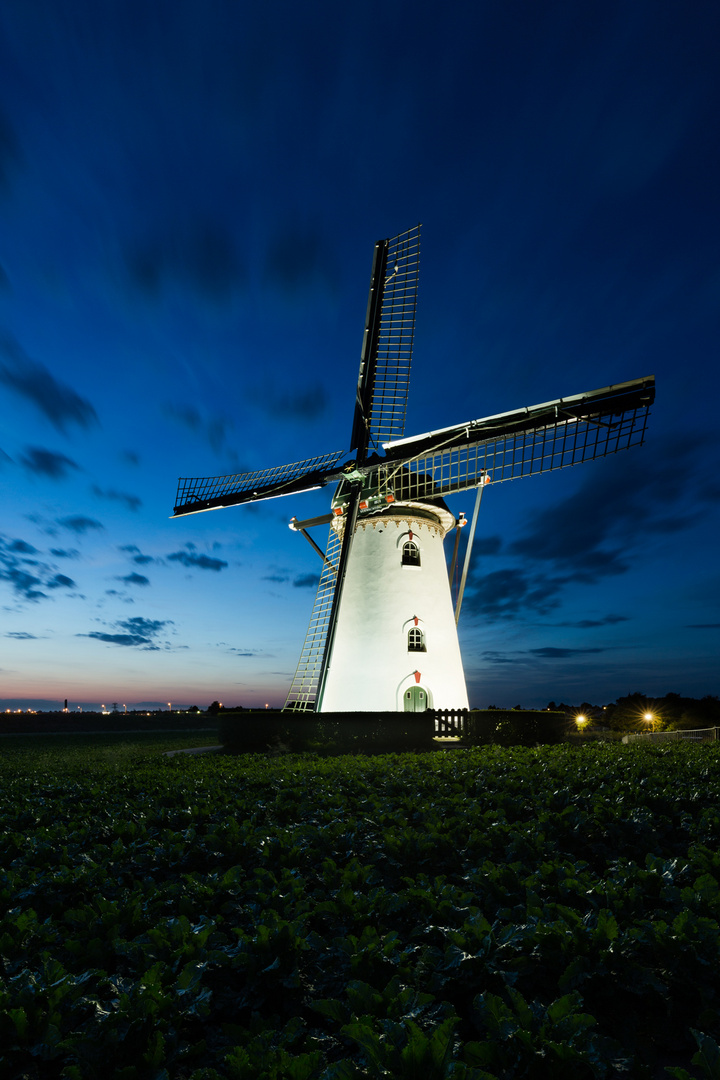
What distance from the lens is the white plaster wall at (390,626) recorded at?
19953 mm

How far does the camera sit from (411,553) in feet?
70.9

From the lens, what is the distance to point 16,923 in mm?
3584

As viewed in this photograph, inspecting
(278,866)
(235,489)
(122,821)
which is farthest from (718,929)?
(235,489)

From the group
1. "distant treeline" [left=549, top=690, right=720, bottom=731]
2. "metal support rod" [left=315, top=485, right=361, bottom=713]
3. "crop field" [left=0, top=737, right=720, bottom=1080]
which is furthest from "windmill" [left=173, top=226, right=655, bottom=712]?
"distant treeline" [left=549, top=690, right=720, bottom=731]

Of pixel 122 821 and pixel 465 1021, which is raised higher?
pixel 122 821

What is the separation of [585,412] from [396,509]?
7462mm

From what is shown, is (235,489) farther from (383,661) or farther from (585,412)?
(585,412)

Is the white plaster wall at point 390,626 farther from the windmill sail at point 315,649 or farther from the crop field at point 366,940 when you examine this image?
the crop field at point 366,940

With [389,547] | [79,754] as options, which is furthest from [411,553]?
[79,754]

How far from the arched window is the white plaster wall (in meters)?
0.20

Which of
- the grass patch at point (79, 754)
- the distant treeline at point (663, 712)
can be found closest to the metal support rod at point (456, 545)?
the grass patch at point (79, 754)

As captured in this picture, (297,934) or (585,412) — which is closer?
(297,934)

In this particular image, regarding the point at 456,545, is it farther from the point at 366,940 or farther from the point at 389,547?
the point at 366,940

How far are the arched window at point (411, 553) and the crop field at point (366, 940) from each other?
14590 mm
